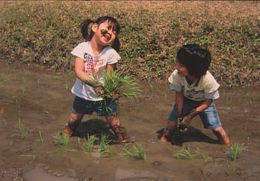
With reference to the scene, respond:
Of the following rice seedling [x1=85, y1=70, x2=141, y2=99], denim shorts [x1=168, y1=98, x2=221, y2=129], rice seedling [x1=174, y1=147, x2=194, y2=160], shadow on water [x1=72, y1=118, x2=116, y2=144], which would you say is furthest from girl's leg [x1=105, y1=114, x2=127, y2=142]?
denim shorts [x1=168, y1=98, x2=221, y2=129]

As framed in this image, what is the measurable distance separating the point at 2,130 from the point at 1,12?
3919 mm

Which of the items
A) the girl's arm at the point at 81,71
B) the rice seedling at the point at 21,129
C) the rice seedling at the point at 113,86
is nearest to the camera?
the rice seedling at the point at 113,86

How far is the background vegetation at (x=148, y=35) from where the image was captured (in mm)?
5582

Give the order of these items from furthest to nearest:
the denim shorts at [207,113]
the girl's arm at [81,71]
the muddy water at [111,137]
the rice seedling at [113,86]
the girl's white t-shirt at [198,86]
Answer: the denim shorts at [207,113] < the girl's white t-shirt at [198,86] < the girl's arm at [81,71] < the rice seedling at [113,86] < the muddy water at [111,137]

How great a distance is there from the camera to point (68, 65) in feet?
19.2

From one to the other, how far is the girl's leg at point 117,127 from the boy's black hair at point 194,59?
0.92m

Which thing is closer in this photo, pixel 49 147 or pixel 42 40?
pixel 49 147

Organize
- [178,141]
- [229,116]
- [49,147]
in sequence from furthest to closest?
[229,116] → [178,141] → [49,147]

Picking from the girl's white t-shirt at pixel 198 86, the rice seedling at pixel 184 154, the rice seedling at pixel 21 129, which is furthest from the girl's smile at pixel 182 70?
the rice seedling at pixel 21 129

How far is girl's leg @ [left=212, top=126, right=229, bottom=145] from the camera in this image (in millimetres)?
3809

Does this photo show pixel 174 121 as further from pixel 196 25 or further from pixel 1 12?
pixel 1 12

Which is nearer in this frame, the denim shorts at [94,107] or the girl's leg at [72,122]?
the denim shorts at [94,107]

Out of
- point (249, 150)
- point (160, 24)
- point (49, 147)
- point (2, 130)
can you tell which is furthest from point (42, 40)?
point (249, 150)

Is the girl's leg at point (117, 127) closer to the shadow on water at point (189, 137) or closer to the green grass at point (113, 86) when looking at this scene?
the green grass at point (113, 86)
